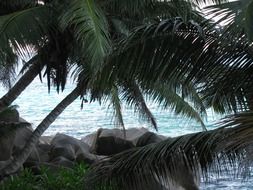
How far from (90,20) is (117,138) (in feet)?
31.1

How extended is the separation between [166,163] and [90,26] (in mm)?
1963

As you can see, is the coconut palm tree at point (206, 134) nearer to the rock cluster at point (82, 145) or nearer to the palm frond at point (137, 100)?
the palm frond at point (137, 100)

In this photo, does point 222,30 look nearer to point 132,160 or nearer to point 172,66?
point 172,66

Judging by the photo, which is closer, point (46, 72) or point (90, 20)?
point (90, 20)

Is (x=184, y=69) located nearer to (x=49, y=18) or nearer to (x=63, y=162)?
(x=49, y=18)

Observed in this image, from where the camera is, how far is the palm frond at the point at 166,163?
15.0 ft

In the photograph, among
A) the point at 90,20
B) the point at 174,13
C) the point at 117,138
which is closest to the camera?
the point at 90,20

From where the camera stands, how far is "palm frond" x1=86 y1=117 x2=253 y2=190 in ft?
15.0

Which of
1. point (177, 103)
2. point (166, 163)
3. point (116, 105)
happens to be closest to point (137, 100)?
point (116, 105)

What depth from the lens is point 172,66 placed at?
440 centimetres

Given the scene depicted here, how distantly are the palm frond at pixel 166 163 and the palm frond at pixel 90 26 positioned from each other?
1.17 metres

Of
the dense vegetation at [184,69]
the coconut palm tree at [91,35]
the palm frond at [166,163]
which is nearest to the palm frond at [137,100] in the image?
the coconut palm tree at [91,35]

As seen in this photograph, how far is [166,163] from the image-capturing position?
4727mm

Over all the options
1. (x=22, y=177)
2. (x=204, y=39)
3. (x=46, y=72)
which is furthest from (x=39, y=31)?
(x=204, y=39)
